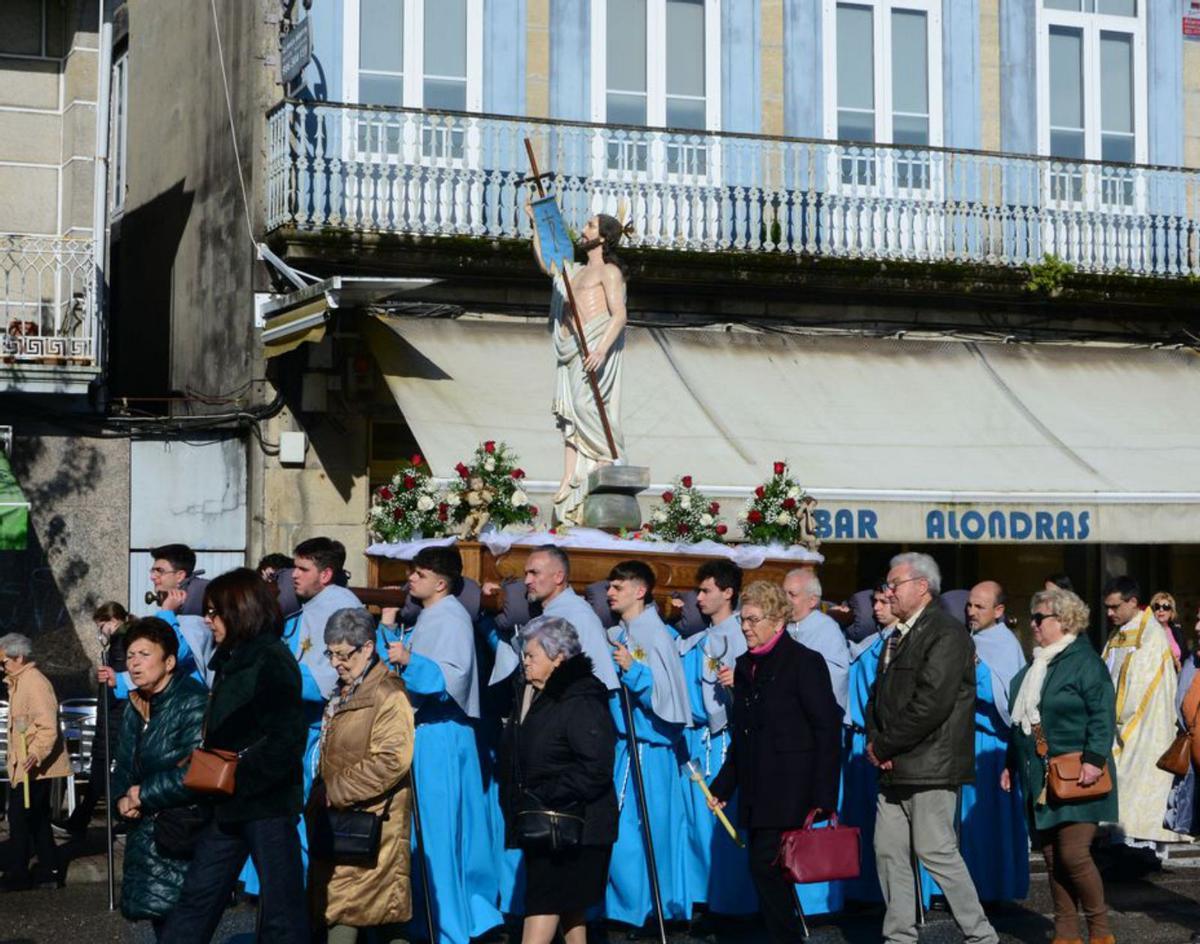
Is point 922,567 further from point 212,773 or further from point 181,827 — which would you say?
point 181,827

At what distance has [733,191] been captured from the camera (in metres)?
19.6

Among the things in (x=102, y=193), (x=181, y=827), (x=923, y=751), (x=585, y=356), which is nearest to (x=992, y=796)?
(x=923, y=751)

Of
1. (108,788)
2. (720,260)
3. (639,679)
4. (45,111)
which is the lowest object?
(108,788)

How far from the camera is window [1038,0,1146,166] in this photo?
843 inches

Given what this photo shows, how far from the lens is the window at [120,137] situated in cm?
2338

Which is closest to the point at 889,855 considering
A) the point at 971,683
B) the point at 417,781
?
the point at 971,683

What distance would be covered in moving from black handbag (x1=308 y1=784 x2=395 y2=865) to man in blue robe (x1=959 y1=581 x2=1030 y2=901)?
175 inches

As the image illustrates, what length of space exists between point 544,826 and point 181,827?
1.41 metres

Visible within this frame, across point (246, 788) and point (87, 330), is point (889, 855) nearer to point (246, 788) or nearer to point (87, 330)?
point (246, 788)

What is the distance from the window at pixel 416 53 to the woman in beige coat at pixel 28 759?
25.0ft

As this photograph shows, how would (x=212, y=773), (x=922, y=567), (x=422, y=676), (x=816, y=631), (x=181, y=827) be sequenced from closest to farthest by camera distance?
(x=212, y=773) < (x=181, y=827) < (x=922, y=567) < (x=422, y=676) < (x=816, y=631)

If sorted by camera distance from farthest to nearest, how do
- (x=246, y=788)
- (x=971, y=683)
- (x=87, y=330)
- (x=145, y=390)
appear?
(x=145, y=390), (x=87, y=330), (x=971, y=683), (x=246, y=788)

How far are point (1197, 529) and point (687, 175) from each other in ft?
17.3

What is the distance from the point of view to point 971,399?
1956 centimetres
